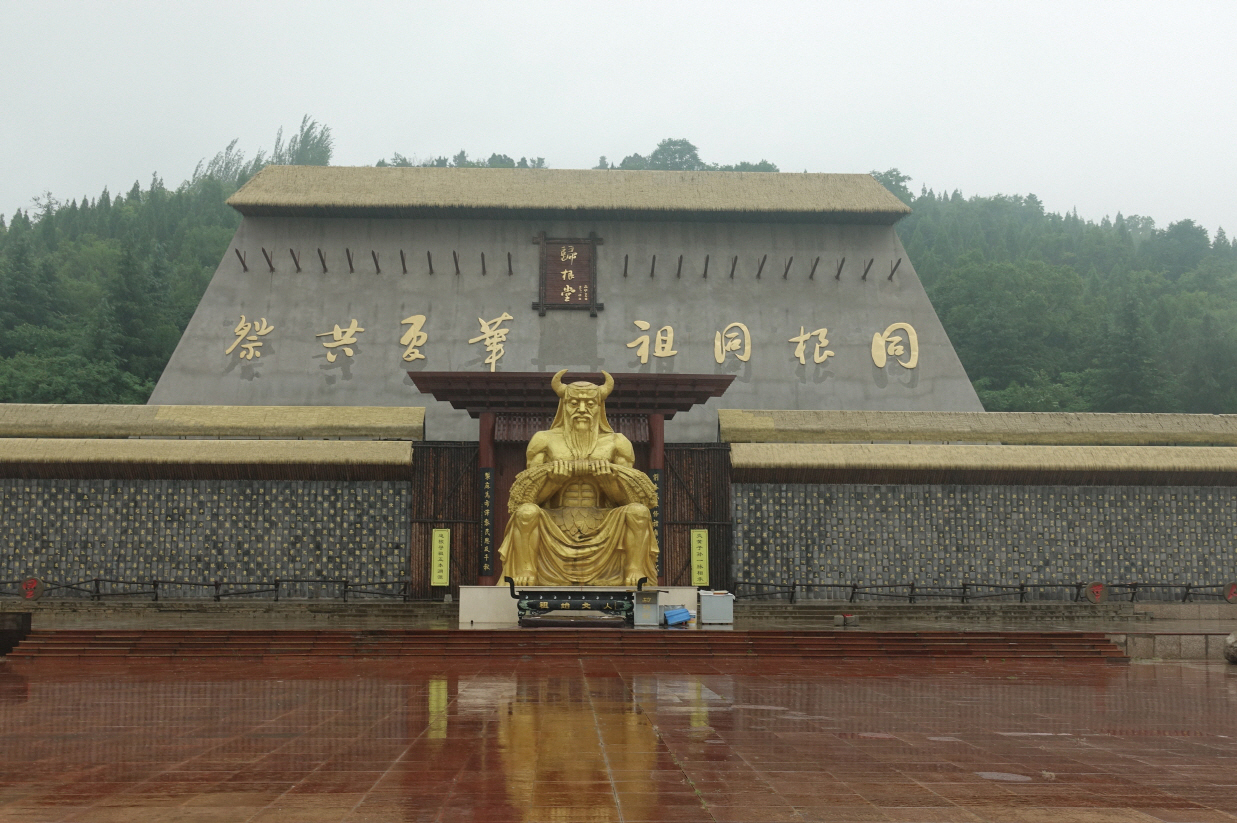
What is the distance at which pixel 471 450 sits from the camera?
51.8ft

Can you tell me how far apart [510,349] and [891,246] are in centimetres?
859

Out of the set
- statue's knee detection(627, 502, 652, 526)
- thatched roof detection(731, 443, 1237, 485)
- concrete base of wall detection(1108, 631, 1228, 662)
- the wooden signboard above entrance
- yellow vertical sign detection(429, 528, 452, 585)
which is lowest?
concrete base of wall detection(1108, 631, 1228, 662)

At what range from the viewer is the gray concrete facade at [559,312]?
69.4 feet

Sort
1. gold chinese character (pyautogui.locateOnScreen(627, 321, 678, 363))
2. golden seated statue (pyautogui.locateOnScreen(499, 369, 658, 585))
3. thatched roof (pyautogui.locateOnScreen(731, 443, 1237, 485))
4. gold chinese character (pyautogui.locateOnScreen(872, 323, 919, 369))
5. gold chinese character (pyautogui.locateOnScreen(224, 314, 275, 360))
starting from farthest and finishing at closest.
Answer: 1. gold chinese character (pyautogui.locateOnScreen(872, 323, 919, 369))
2. gold chinese character (pyautogui.locateOnScreen(627, 321, 678, 363))
3. gold chinese character (pyautogui.locateOnScreen(224, 314, 275, 360))
4. thatched roof (pyautogui.locateOnScreen(731, 443, 1237, 485))
5. golden seated statue (pyautogui.locateOnScreen(499, 369, 658, 585))

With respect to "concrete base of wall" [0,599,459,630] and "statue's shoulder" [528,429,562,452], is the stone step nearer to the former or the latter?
"concrete base of wall" [0,599,459,630]

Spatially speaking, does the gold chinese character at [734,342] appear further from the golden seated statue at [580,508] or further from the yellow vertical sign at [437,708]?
the yellow vertical sign at [437,708]

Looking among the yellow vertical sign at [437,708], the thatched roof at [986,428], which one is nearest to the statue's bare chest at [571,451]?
the thatched roof at [986,428]

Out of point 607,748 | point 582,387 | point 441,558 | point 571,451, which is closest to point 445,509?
point 441,558

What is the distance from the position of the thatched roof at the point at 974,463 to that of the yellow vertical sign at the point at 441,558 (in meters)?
4.47

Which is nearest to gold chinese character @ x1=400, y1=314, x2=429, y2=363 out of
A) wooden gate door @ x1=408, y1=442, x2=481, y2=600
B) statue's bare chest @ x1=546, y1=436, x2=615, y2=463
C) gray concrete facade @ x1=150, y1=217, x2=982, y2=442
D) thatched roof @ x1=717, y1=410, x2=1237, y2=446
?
gray concrete facade @ x1=150, y1=217, x2=982, y2=442

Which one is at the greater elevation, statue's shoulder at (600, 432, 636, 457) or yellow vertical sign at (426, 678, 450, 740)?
statue's shoulder at (600, 432, 636, 457)

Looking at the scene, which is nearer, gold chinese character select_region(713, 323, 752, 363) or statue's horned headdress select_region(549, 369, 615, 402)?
statue's horned headdress select_region(549, 369, 615, 402)

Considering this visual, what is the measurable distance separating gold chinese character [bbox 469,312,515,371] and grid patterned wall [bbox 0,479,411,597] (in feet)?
19.3

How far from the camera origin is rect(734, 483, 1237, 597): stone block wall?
15961 mm
